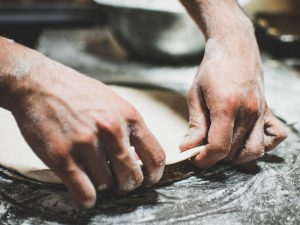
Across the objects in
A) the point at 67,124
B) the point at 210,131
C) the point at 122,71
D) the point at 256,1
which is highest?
the point at 67,124

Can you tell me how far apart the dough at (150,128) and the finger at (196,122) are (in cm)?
3

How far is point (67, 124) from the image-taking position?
2.88 ft

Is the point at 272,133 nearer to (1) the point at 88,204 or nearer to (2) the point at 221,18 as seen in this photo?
(2) the point at 221,18

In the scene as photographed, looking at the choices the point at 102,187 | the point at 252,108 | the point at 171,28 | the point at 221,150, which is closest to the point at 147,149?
the point at 102,187

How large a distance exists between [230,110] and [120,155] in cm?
38

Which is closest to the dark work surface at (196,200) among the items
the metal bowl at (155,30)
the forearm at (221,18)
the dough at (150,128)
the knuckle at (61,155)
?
the dough at (150,128)

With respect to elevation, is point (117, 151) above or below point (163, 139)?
above

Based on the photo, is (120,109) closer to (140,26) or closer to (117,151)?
(117,151)

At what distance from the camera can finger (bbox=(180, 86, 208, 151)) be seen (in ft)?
3.74

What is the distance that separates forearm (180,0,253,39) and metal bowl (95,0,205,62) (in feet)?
1.92

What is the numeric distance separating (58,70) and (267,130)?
69cm

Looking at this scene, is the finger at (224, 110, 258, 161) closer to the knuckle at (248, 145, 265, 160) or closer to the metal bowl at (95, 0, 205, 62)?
the knuckle at (248, 145, 265, 160)

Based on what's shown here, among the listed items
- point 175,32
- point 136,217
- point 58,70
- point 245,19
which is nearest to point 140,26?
point 175,32

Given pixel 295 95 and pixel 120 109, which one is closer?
pixel 120 109
